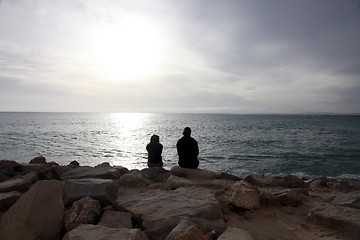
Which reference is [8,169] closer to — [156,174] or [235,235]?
[156,174]

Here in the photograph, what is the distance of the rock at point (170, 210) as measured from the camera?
10.6 feet

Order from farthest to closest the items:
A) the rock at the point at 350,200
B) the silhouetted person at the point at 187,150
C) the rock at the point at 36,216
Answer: the silhouetted person at the point at 187,150, the rock at the point at 350,200, the rock at the point at 36,216

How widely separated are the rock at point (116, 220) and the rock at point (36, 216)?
0.64 metres

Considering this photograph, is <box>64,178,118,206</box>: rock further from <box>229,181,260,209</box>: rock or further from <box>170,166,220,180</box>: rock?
<box>170,166,220,180</box>: rock

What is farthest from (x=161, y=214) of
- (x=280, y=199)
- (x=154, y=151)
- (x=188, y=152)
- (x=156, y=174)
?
(x=154, y=151)

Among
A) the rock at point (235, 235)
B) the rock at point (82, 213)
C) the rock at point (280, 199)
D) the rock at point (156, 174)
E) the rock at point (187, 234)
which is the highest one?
the rock at point (187, 234)

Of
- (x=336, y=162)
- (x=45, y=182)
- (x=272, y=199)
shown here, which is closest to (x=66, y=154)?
(x=45, y=182)

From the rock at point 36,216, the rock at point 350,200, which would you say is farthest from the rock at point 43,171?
the rock at point 350,200

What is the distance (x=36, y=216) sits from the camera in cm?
306

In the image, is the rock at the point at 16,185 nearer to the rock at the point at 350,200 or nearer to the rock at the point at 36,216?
the rock at the point at 36,216

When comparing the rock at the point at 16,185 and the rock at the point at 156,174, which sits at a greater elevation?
the rock at the point at 16,185

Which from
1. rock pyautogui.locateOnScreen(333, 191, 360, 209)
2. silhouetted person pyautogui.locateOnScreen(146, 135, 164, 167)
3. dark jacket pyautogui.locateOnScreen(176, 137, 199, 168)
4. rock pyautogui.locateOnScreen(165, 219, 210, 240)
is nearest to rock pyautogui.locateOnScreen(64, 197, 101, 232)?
rock pyautogui.locateOnScreen(165, 219, 210, 240)

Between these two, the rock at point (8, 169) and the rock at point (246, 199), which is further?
the rock at point (8, 169)

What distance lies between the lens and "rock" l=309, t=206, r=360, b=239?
131 inches
